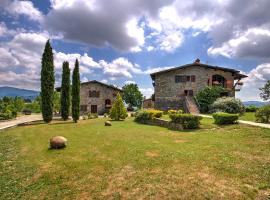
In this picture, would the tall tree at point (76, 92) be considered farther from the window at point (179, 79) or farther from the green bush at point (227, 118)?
the green bush at point (227, 118)

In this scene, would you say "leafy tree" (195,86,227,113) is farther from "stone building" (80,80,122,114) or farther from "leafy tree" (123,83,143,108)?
"leafy tree" (123,83,143,108)

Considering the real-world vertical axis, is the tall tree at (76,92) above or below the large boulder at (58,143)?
above

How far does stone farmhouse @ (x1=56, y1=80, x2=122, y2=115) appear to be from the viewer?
155 ft

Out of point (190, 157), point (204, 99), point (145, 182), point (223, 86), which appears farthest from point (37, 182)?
point (223, 86)

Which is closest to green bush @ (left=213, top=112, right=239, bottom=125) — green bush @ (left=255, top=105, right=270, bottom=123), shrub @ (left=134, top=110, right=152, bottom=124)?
green bush @ (left=255, top=105, right=270, bottom=123)

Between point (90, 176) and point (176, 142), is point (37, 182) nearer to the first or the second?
point (90, 176)

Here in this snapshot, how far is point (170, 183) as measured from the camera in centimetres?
802

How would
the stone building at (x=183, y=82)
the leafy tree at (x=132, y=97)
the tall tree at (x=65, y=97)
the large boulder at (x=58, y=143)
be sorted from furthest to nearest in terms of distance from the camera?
1. the leafy tree at (x=132, y=97)
2. the stone building at (x=183, y=82)
3. the tall tree at (x=65, y=97)
4. the large boulder at (x=58, y=143)

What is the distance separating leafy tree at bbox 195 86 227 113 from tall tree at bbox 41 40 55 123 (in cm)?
2215

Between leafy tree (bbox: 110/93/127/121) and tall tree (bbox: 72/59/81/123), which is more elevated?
tall tree (bbox: 72/59/81/123)

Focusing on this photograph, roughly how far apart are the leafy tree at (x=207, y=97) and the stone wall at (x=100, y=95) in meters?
21.2

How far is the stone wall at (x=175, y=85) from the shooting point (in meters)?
37.7

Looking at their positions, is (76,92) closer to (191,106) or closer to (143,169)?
(191,106)

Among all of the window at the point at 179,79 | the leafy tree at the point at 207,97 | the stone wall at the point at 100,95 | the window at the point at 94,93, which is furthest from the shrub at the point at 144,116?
the window at the point at 94,93
